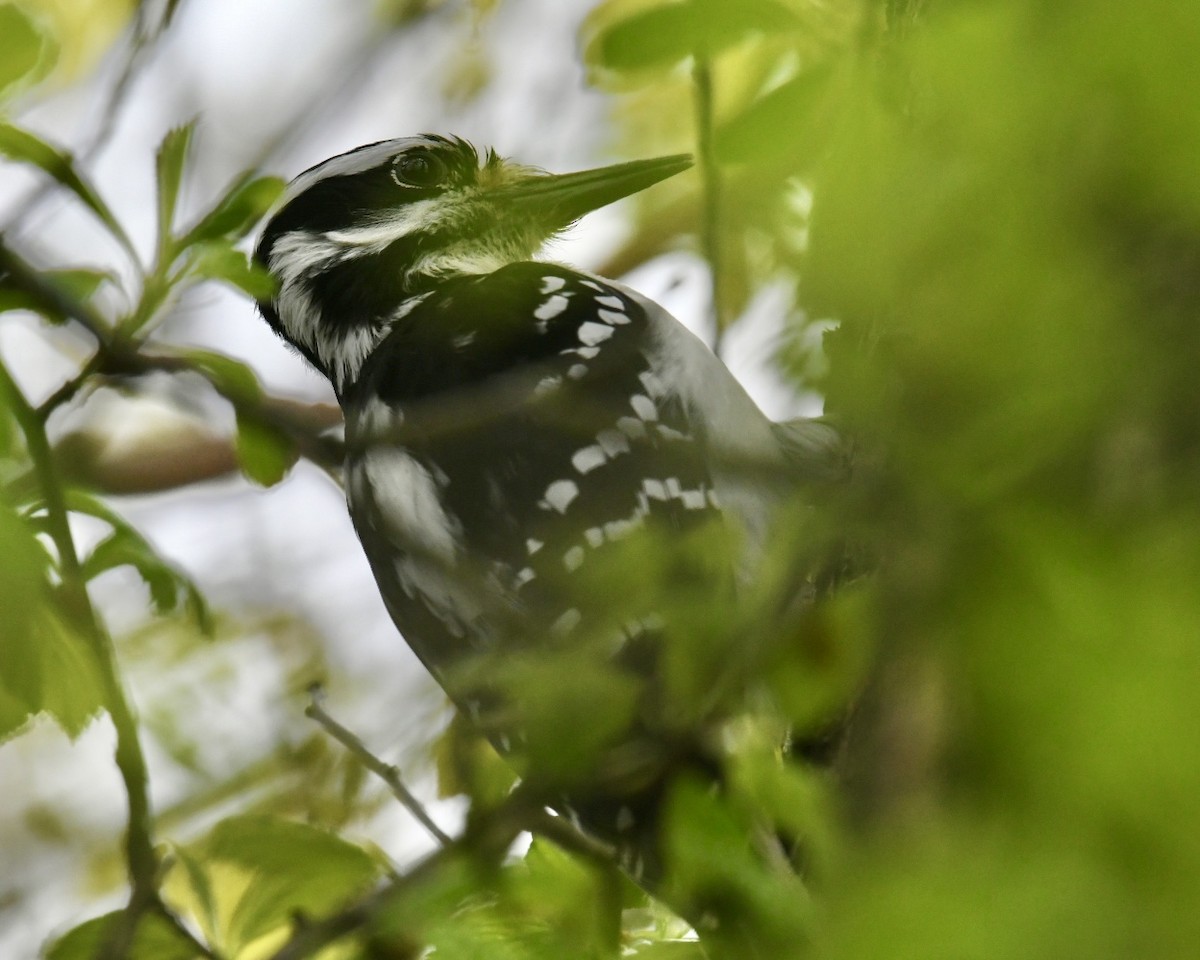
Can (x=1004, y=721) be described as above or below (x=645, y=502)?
above

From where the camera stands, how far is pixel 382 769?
160cm

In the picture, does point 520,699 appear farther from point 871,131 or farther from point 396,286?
point 396,286

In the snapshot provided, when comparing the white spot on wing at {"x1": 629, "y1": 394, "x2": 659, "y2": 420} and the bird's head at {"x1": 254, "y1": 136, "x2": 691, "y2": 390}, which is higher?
the bird's head at {"x1": 254, "y1": 136, "x2": 691, "y2": 390}

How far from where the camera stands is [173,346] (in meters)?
1.85

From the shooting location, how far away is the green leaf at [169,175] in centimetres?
173

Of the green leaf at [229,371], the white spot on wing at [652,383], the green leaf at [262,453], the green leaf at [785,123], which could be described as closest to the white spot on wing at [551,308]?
the white spot on wing at [652,383]

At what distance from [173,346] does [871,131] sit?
1212 mm

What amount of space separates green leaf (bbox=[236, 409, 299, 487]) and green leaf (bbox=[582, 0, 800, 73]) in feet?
3.55

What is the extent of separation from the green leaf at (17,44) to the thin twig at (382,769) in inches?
31.7

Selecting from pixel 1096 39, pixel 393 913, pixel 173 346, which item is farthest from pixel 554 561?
pixel 1096 39

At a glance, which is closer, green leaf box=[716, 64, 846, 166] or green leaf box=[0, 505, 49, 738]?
green leaf box=[716, 64, 846, 166]

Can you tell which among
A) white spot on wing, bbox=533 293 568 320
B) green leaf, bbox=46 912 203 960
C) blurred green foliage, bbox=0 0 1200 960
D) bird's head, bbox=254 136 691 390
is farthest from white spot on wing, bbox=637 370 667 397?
green leaf, bbox=46 912 203 960

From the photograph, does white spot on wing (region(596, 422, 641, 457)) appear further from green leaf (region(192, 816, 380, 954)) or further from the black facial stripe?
the black facial stripe

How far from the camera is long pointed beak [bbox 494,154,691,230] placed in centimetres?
359
